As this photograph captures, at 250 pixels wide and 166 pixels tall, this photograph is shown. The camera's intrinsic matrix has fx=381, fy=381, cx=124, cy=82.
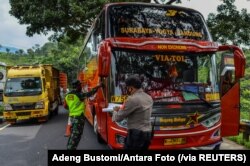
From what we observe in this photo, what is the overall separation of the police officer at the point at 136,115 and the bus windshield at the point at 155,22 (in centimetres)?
313

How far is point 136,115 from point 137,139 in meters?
0.35

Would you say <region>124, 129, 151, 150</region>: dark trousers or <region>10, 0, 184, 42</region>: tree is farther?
<region>10, 0, 184, 42</region>: tree

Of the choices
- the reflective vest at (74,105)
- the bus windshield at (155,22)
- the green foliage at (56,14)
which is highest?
the green foliage at (56,14)

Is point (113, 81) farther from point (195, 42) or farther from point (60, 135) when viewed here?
point (60, 135)

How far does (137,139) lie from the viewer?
5531 millimetres

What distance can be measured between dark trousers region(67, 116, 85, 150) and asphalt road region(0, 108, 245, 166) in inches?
27.4

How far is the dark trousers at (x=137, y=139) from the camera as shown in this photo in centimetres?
552

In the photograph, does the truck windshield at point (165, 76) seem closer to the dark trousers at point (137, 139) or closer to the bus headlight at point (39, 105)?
the dark trousers at point (137, 139)

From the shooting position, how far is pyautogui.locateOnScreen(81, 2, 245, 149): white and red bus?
7.64 metres

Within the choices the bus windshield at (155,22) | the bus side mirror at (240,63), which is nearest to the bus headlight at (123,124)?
the bus windshield at (155,22)

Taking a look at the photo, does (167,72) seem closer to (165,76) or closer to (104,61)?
(165,76)

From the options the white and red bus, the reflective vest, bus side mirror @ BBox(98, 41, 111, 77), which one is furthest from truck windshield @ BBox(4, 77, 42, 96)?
bus side mirror @ BBox(98, 41, 111, 77)

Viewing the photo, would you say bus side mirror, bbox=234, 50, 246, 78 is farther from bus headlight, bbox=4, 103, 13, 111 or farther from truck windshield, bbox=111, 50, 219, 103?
bus headlight, bbox=4, 103, 13, 111

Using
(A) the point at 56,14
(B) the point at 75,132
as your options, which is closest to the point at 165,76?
(B) the point at 75,132
